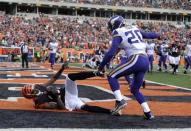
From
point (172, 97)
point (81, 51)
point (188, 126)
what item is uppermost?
point (188, 126)

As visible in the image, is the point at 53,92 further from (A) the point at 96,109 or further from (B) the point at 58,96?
(A) the point at 96,109

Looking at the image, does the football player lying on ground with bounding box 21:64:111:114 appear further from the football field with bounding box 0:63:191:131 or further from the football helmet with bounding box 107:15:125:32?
the football helmet with bounding box 107:15:125:32

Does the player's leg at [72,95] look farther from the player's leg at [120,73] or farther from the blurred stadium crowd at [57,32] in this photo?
the blurred stadium crowd at [57,32]

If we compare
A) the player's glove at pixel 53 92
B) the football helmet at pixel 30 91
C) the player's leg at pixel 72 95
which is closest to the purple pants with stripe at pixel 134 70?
the player's leg at pixel 72 95

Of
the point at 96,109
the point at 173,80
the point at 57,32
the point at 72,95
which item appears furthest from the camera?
A: the point at 57,32

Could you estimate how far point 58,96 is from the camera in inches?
373

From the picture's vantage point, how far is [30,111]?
30.1 feet

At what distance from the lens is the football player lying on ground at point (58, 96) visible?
9250mm

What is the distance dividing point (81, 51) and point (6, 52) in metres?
6.15

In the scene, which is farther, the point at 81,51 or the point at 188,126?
the point at 81,51

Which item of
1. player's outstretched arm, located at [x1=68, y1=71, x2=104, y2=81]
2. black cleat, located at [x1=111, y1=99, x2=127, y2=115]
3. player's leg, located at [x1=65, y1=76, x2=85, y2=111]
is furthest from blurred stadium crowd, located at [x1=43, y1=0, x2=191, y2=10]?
black cleat, located at [x1=111, y1=99, x2=127, y2=115]

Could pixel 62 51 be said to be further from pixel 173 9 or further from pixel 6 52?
pixel 173 9

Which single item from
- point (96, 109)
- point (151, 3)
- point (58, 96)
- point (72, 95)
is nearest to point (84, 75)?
point (72, 95)

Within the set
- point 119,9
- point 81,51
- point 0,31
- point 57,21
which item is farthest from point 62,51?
point 119,9
